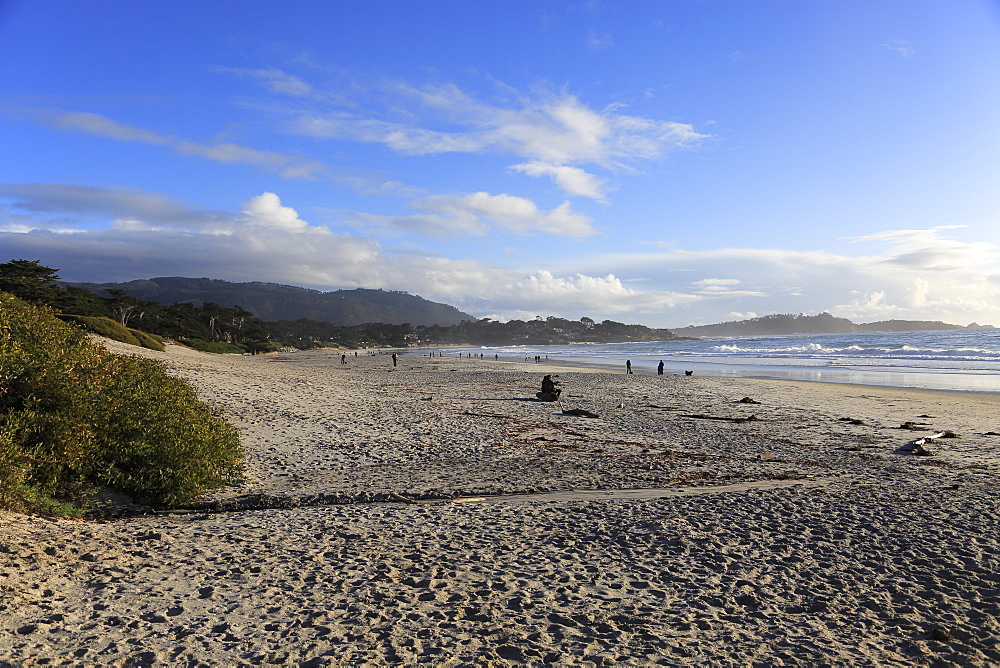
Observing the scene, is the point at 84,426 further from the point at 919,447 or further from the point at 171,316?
the point at 171,316

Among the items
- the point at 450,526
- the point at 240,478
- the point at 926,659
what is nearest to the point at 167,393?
the point at 240,478

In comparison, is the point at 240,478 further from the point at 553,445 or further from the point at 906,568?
the point at 906,568

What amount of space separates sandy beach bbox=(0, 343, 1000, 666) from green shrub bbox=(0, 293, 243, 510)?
1.81 feet

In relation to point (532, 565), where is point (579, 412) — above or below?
below

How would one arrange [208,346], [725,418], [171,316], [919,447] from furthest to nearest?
[171,316] → [208,346] → [725,418] → [919,447]

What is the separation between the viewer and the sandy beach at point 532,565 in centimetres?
427

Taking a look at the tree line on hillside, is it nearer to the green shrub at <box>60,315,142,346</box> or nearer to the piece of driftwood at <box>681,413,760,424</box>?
the green shrub at <box>60,315,142,346</box>

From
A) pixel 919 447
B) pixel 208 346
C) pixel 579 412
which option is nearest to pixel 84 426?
pixel 579 412

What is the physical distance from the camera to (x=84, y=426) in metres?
7.25

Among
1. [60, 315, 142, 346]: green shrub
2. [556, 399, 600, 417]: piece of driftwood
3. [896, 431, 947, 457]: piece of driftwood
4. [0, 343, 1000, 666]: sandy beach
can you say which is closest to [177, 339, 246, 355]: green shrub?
[60, 315, 142, 346]: green shrub

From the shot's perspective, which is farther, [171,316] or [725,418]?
[171,316]

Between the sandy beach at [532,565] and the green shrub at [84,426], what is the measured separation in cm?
55

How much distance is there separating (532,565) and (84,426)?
608 cm

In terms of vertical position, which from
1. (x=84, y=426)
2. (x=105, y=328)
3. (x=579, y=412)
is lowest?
(x=579, y=412)
